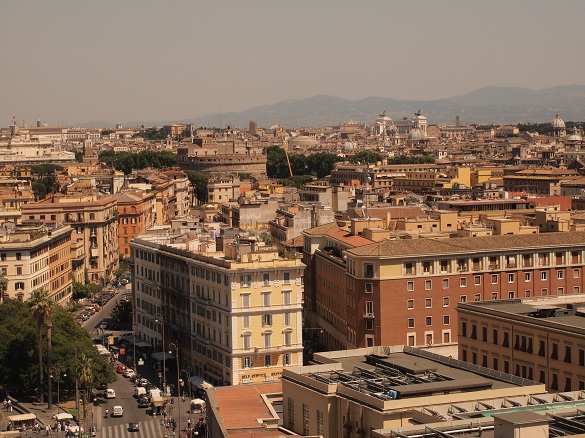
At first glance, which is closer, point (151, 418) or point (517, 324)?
point (517, 324)

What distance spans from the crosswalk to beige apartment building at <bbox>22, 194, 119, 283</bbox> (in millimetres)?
42651

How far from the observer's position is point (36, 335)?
186 feet

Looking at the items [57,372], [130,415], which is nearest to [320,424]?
[130,415]

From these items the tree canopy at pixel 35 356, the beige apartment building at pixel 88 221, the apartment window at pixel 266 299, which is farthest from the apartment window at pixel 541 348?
the beige apartment building at pixel 88 221

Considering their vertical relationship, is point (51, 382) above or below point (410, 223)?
below

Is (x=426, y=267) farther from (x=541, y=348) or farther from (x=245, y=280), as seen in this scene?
(x=541, y=348)

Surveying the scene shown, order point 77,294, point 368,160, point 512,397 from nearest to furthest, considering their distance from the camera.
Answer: point 512,397
point 77,294
point 368,160

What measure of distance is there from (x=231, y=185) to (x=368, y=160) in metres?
50.5

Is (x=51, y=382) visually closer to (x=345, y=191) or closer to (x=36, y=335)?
(x=36, y=335)

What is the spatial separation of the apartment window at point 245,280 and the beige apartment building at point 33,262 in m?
19.4

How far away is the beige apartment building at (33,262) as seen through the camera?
7419 centimetres

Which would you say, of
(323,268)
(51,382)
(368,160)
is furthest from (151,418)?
(368,160)

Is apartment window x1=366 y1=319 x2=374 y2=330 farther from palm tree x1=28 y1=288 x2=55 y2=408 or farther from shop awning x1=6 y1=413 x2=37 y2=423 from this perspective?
shop awning x1=6 y1=413 x2=37 y2=423

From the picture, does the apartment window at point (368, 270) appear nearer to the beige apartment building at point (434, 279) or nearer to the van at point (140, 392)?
the beige apartment building at point (434, 279)
